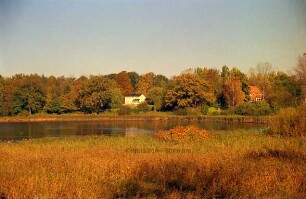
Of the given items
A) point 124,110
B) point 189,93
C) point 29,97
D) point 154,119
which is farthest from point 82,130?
point 29,97

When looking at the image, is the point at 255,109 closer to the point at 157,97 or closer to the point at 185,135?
the point at 157,97

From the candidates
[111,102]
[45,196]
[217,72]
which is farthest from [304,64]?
[217,72]

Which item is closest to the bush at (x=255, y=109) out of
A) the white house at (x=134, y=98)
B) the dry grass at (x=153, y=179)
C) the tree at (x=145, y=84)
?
the white house at (x=134, y=98)

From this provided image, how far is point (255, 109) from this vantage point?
6053 centimetres

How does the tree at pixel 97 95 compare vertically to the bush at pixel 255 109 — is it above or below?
above

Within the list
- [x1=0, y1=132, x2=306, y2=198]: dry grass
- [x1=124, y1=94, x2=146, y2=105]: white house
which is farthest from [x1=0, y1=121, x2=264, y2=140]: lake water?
[x1=124, y1=94, x2=146, y2=105]: white house

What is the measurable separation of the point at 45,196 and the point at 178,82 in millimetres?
64484

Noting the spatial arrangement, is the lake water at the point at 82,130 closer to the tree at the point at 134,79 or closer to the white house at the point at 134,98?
the white house at the point at 134,98

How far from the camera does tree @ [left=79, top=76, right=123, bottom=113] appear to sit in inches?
2913

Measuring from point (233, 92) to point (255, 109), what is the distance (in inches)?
442

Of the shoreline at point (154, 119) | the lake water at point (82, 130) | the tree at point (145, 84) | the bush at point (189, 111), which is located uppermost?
the tree at point (145, 84)

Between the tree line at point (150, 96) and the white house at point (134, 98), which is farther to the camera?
the white house at point (134, 98)

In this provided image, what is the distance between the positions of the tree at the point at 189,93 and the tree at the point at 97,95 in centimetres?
1136

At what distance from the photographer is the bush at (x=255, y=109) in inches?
2370
